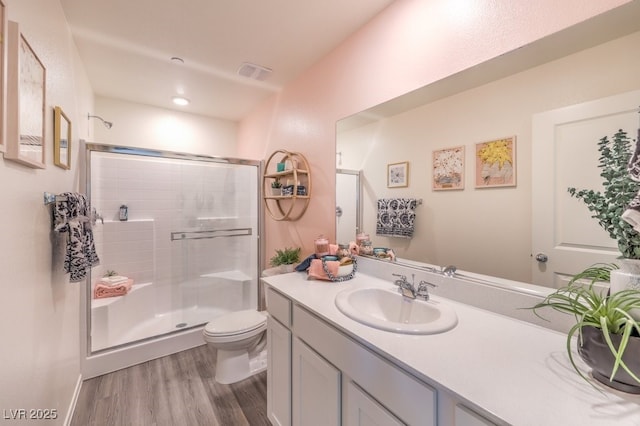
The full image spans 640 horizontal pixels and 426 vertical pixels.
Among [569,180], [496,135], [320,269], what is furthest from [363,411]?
[496,135]

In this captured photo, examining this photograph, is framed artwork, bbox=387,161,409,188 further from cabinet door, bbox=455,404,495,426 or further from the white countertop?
cabinet door, bbox=455,404,495,426

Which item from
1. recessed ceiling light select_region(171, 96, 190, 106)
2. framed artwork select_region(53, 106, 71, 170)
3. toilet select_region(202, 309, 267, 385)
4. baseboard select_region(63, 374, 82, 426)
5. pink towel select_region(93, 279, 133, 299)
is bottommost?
baseboard select_region(63, 374, 82, 426)

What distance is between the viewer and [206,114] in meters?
3.31

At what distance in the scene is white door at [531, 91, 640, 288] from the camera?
0.85 m

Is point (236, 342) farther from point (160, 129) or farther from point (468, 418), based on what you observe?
point (160, 129)

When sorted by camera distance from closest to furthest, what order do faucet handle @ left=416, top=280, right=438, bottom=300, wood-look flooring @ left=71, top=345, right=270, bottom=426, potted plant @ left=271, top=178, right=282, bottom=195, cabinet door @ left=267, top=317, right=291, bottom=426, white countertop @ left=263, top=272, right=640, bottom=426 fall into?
white countertop @ left=263, top=272, right=640, bottom=426 < faucet handle @ left=416, top=280, right=438, bottom=300 < cabinet door @ left=267, top=317, right=291, bottom=426 < wood-look flooring @ left=71, top=345, right=270, bottom=426 < potted plant @ left=271, top=178, right=282, bottom=195

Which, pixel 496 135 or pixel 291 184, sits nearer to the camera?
pixel 496 135

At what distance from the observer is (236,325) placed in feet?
6.36

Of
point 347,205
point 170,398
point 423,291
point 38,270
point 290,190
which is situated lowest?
point 170,398

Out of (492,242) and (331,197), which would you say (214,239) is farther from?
(492,242)

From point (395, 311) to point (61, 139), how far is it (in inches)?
75.9

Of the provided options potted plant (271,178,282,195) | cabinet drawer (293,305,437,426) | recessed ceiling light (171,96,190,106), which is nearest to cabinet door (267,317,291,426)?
cabinet drawer (293,305,437,426)

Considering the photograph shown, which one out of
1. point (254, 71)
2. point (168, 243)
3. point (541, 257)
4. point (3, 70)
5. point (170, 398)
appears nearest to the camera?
point (3, 70)

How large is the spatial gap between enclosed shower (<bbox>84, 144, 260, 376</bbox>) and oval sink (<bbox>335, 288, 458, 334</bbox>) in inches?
70.7
